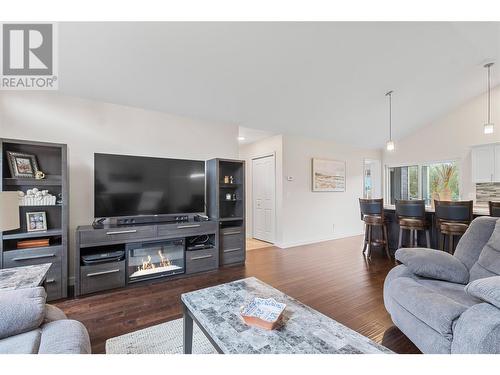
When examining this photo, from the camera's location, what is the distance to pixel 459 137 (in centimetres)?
512

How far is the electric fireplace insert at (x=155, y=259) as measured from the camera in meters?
2.88

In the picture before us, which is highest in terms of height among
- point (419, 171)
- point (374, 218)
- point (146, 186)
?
point (419, 171)

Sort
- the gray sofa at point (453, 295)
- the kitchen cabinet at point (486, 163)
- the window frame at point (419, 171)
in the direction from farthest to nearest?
the window frame at point (419, 171), the kitchen cabinet at point (486, 163), the gray sofa at point (453, 295)

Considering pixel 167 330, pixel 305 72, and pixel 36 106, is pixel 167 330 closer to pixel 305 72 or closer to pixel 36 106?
pixel 36 106

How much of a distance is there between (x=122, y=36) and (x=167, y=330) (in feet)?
8.78

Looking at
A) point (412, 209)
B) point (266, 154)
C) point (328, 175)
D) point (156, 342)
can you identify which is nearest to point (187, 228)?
point (156, 342)

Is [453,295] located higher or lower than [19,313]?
lower

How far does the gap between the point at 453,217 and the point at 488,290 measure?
7.73 feet

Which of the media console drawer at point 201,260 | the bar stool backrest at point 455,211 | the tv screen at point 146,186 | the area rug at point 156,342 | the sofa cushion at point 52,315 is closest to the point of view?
the sofa cushion at point 52,315

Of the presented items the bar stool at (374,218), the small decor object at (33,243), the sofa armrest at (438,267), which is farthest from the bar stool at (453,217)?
the small decor object at (33,243)

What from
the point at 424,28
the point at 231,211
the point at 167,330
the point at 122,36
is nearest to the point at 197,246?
the point at 231,211

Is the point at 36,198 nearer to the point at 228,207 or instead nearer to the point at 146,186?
the point at 146,186

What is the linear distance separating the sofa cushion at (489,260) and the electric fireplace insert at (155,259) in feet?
9.97

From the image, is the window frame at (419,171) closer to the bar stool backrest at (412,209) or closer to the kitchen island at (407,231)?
the kitchen island at (407,231)
